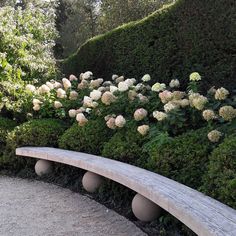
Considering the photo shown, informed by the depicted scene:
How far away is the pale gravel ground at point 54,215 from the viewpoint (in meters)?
3.31

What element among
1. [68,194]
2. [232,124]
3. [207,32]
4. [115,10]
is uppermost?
[115,10]

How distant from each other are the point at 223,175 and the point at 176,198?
1.21ft

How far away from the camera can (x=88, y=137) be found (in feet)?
15.4

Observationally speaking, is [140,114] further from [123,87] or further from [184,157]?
[184,157]

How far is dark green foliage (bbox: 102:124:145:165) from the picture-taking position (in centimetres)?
398

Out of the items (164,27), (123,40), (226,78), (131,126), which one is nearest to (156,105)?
(131,126)

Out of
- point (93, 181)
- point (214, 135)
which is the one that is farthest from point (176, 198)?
point (93, 181)

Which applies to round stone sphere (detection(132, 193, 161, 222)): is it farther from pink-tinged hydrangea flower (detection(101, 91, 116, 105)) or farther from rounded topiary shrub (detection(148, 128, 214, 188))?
pink-tinged hydrangea flower (detection(101, 91, 116, 105))

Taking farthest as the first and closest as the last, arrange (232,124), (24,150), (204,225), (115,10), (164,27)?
(115,10) < (164,27) < (24,150) < (232,124) < (204,225)

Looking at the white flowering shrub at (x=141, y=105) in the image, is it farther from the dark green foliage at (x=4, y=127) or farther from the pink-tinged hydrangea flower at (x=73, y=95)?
the dark green foliage at (x=4, y=127)

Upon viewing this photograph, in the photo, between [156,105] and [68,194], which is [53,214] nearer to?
[68,194]

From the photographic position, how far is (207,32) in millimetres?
4766

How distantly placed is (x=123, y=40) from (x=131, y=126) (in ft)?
8.28

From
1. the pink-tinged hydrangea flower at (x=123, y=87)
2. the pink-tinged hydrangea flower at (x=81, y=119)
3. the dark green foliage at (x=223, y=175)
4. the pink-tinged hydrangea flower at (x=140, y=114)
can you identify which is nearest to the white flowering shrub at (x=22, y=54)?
the pink-tinged hydrangea flower at (x=81, y=119)
